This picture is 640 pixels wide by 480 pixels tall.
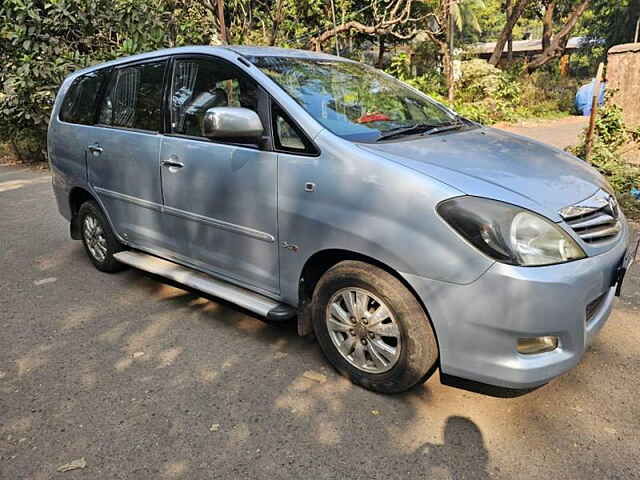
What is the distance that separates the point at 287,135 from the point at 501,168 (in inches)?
45.1

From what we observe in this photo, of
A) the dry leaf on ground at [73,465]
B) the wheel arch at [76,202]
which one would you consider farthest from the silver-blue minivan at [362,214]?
the dry leaf on ground at [73,465]

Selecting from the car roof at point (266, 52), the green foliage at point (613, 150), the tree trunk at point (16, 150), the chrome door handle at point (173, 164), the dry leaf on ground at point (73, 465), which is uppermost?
the car roof at point (266, 52)

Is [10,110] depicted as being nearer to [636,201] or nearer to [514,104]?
[636,201]

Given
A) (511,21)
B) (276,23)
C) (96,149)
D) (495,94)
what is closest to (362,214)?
(96,149)

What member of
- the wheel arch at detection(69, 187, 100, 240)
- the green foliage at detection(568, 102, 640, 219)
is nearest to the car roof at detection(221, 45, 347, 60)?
the wheel arch at detection(69, 187, 100, 240)

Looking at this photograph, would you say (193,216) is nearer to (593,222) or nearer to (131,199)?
(131,199)

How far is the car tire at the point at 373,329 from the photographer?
2498mm

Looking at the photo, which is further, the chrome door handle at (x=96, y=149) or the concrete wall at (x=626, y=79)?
the concrete wall at (x=626, y=79)

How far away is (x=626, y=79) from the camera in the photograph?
6.54 metres

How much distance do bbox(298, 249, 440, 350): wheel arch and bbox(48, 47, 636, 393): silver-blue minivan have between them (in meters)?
0.01

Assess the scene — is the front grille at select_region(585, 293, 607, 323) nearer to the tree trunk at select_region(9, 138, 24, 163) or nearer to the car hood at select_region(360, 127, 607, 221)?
the car hood at select_region(360, 127, 607, 221)

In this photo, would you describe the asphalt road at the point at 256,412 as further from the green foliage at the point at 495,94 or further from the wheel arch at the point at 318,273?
the green foliage at the point at 495,94

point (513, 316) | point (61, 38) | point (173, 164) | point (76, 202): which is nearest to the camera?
point (513, 316)

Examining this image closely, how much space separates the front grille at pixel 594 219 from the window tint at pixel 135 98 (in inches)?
107
